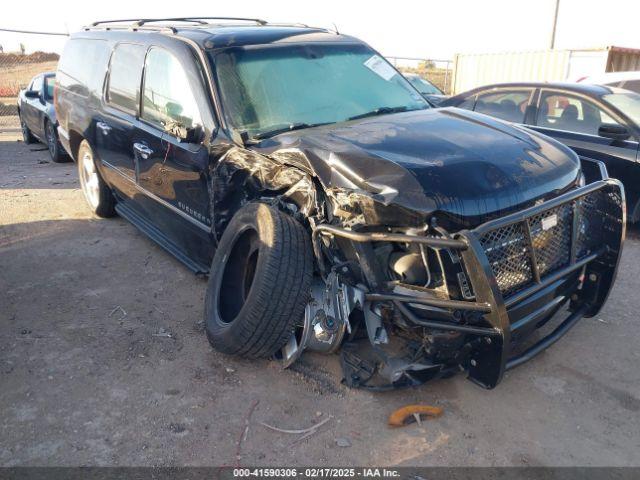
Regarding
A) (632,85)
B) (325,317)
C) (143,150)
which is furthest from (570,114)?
(143,150)

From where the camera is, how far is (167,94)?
166 inches

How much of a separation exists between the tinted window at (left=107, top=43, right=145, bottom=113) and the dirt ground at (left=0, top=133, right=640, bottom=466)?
1681mm

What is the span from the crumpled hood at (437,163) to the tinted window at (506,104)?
3083 millimetres

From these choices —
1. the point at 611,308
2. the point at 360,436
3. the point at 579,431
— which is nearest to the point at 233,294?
the point at 360,436

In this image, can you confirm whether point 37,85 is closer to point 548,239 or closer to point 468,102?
point 468,102

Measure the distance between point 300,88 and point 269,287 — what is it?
63.1 inches

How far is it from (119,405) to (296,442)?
1053 mm

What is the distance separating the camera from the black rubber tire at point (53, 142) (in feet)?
31.1

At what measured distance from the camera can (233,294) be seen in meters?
3.63

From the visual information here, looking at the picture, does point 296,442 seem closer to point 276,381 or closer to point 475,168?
point 276,381

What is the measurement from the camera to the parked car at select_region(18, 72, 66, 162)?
9.49 meters

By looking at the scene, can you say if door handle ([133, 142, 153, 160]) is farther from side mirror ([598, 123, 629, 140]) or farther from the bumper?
side mirror ([598, 123, 629, 140])

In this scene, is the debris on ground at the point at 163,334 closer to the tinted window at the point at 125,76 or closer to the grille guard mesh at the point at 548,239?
the tinted window at the point at 125,76

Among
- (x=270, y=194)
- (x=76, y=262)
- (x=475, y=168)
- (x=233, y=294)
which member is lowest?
(x=76, y=262)
